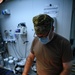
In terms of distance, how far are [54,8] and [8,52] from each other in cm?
197

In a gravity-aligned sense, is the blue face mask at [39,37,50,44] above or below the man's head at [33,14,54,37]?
below

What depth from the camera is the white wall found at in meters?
→ 2.92

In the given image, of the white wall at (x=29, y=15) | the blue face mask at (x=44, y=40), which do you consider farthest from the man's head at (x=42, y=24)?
the white wall at (x=29, y=15)

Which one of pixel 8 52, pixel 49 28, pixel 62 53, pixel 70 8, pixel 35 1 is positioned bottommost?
pixel 8 52

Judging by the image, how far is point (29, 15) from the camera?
3375mm

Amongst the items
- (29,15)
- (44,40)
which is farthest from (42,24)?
(29,15)

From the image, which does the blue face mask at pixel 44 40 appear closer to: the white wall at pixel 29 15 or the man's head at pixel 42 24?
the man's head at pixel 42 24

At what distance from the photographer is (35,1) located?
3.22 metres

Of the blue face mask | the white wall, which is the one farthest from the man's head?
the white wall

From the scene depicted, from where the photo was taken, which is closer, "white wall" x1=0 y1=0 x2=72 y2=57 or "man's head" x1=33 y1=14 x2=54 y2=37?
"man's head" x1=33 y1=14 x2=54 y2=37

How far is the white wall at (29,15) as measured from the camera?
2.92 meters

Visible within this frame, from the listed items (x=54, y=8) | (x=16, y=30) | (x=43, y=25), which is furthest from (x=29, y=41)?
(x=43, y=25)

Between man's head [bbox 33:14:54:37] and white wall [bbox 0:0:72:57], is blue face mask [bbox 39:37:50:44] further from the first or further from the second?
white wall [bbox 0:0:72:57]

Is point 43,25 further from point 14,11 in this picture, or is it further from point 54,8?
point 14,11
